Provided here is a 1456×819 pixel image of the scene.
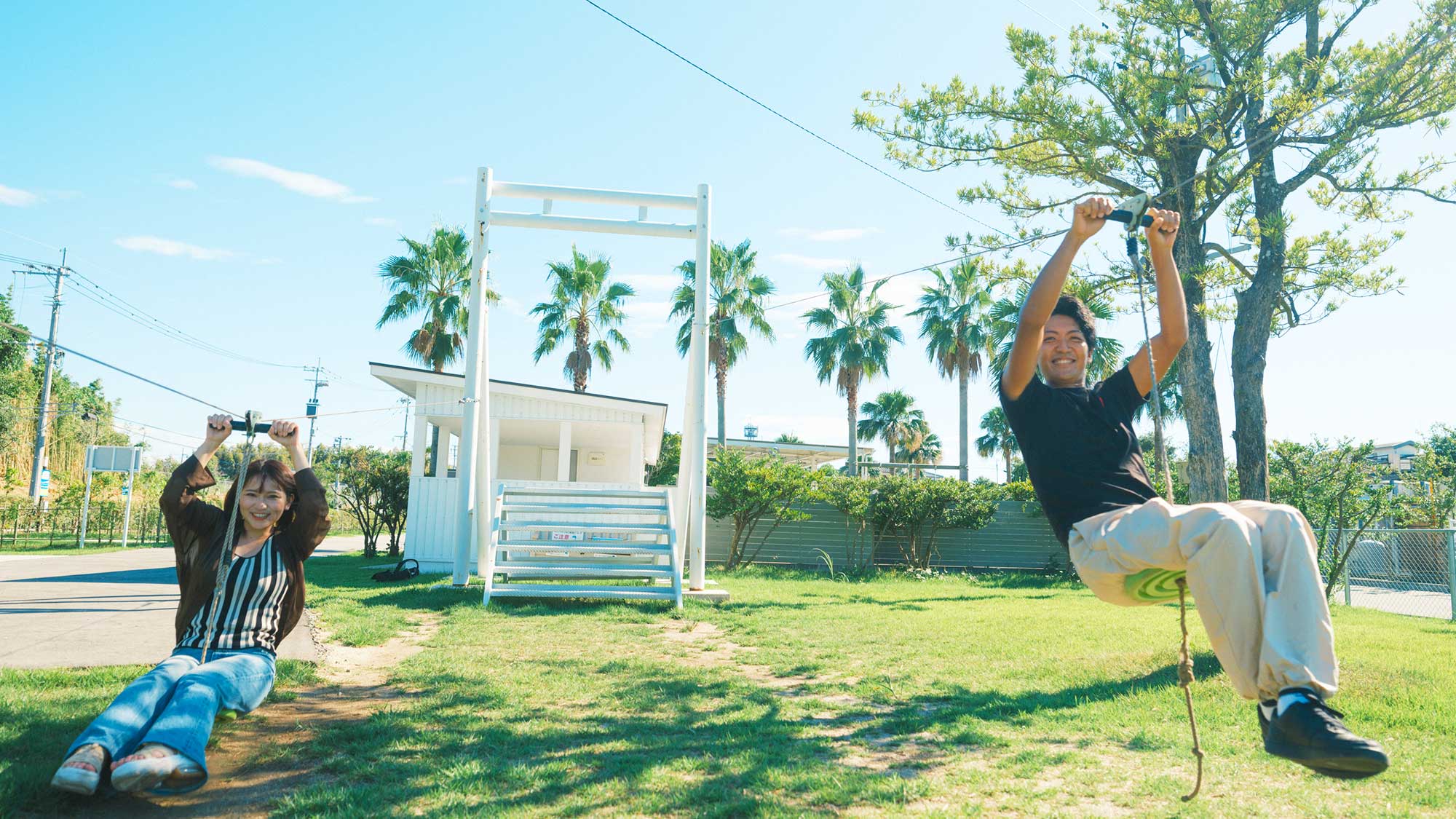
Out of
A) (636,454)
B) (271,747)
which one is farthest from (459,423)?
(271,747)

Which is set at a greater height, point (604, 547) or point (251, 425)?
point (251, 425)

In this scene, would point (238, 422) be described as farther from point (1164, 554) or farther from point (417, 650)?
point (1164, 554)

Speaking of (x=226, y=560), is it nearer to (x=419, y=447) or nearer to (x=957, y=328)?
(x=419, y=447)

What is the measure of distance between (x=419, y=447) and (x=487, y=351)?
17.1 feet

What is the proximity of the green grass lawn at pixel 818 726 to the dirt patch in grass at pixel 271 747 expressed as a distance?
14cm

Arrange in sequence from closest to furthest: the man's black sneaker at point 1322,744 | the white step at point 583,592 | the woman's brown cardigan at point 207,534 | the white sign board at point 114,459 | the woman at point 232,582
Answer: the man's black sneaker at point 1322,744
the woman at point 232,582
the woman's brown cardigan at point 207,534
the white step at point 583,592
the white sign board at point 114,459

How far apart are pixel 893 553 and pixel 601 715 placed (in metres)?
16.7

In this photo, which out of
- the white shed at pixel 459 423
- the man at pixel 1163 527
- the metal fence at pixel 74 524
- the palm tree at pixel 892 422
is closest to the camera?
the man at pixel 1163 527

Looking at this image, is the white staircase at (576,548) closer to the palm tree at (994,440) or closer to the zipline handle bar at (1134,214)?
the zipline handle bar at (1134,214)

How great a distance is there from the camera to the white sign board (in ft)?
68.7

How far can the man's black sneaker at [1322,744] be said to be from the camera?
2361 millimetres

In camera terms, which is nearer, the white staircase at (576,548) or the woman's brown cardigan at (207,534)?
the woman's brown cardigan at (207,534)

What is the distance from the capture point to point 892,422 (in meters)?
41.1

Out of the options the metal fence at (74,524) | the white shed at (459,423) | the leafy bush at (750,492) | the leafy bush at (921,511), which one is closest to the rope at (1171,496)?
the white shed at (459,423)
